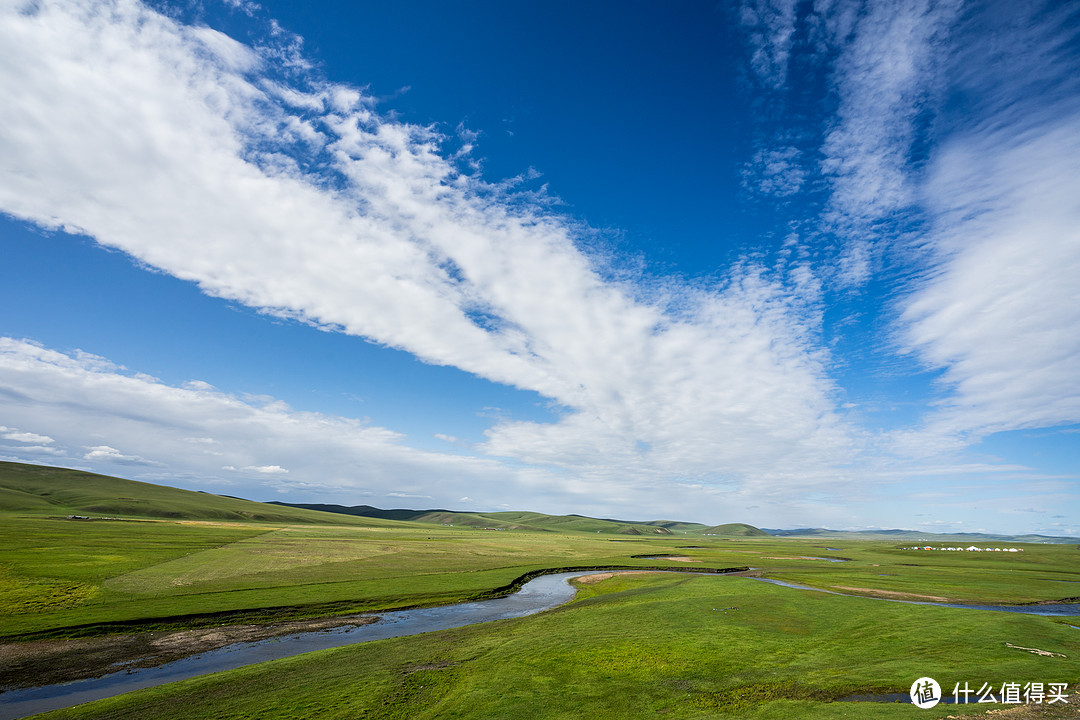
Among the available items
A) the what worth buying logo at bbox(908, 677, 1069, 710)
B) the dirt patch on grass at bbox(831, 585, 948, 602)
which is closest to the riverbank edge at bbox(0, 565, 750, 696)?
the what worth buying logo at bbox(908, 677, 1069, 710)

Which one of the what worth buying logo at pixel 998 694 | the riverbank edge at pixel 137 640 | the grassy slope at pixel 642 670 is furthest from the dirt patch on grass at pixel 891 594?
the riverbank edge at pixel 137 640

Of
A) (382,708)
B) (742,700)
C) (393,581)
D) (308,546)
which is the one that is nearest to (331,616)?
(393,581)

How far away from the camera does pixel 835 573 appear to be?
263ft

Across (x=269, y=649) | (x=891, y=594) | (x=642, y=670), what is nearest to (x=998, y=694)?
(x=642, y=670)

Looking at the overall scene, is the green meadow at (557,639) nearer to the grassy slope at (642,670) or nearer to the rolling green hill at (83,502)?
the grassy slope at (642,670)

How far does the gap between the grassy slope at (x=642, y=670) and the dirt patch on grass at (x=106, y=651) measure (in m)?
7.95

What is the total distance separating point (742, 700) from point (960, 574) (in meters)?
90.5

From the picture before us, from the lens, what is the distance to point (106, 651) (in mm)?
31125

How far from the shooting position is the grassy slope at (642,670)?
21.9 metres

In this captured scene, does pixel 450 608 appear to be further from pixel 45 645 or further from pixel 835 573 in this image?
pixel 835 573

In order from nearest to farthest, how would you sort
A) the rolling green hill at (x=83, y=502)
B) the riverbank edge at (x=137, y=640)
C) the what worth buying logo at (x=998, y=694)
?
the what worth buying logo at (x=998, y=694)
the riverbank edge at (x=137, y=640)
the rolling green hill at (x=83, y=502)

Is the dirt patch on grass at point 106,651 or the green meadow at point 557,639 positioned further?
the dirt patch on grass at point 106,651

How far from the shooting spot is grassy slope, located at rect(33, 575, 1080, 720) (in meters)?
21.9

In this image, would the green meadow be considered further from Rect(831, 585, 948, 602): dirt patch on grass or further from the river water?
the river water
